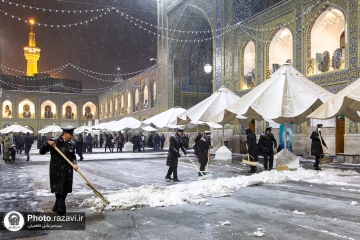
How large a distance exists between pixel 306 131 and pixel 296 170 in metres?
5.99

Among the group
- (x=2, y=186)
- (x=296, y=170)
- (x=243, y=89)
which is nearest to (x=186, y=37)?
(x=243, y=89)

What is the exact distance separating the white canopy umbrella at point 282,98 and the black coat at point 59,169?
607 cm

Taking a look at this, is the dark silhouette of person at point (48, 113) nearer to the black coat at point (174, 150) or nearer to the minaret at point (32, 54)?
the minaret at point (32, 54)

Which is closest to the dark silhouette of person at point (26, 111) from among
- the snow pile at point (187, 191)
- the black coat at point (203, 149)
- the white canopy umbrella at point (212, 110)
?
the white canopy umbrella at point (212, 110)

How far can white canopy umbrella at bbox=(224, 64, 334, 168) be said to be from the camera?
10.1 meters

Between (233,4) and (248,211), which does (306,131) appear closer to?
(233,4)

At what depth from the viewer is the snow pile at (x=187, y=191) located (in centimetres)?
612

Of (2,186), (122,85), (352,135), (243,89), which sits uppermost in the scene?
(122,85)

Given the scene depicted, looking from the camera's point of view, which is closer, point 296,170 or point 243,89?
point 296,170

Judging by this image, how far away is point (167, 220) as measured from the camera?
518 centimetres

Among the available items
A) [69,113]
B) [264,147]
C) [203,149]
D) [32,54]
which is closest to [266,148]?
[264,147]

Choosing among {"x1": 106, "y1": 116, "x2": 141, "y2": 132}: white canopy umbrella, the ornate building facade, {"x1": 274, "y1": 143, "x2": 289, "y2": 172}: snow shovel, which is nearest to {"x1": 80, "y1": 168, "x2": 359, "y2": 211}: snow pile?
{"x1": 274, "y1": 143, "x2": 289, "y2": 172}: snow shovel

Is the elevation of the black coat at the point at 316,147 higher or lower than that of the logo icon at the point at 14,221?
higher

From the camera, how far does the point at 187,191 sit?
7.02m
